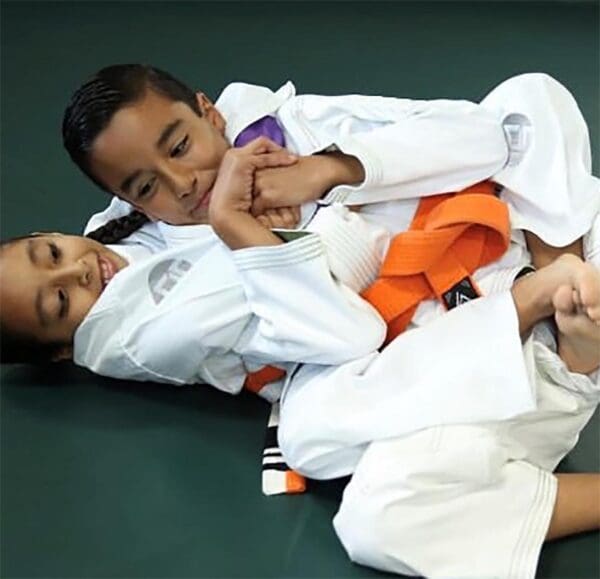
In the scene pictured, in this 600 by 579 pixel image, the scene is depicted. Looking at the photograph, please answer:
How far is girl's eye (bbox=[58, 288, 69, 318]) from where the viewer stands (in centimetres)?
149

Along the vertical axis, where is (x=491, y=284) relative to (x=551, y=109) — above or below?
below

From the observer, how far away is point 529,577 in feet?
3.99

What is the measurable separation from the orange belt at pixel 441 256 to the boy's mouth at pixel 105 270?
33 cm

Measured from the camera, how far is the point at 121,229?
161 cm

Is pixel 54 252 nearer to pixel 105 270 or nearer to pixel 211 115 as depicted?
pixel 105 270

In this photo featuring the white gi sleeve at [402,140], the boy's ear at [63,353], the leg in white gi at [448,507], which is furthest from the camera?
the boy's ear at [63,353]

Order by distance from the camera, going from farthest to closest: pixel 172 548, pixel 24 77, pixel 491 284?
pixel 24 77, pixel 491 284, pixel 172 548

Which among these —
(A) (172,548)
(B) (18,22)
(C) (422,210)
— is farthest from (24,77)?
(A) (172,548)

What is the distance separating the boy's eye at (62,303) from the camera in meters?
1.49

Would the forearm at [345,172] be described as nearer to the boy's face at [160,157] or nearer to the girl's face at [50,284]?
the boy's face at [160,157]

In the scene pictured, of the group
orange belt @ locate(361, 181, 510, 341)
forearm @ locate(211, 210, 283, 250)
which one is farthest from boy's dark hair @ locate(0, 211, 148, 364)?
orange belt @ locate(361, 181, 510, 341)

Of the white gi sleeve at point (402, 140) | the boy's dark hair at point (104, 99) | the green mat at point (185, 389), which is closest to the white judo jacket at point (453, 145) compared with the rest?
the white gi sleeve at point (402, 140)

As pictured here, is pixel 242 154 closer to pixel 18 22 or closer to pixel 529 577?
pixel 529 577

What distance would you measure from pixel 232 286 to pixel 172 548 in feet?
0.97
